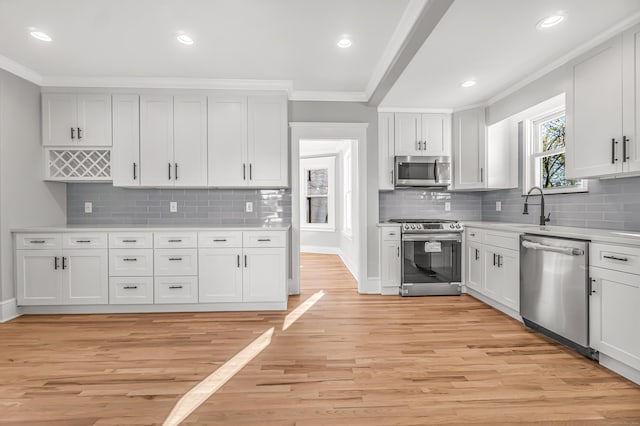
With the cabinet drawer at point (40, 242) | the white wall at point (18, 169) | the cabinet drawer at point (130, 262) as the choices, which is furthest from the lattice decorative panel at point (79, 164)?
the cabinet drawer at point (130, 262)

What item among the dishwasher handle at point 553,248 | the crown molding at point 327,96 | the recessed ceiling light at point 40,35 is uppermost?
the recessed ceiling light at point 40,35

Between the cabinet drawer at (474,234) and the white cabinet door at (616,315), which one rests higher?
the cabinet drawer at (474,234)

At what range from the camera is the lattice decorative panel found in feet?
12.3

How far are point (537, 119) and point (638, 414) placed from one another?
3.19 metres

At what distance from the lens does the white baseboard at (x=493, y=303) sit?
3285mm

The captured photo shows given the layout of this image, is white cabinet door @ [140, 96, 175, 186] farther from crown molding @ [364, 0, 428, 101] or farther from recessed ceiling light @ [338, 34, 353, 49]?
crown molding @ [364, 0, 428, 101]

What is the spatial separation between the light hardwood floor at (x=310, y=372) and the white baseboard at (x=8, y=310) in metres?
0.17

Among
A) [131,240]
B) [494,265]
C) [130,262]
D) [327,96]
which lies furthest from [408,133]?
[130,262]

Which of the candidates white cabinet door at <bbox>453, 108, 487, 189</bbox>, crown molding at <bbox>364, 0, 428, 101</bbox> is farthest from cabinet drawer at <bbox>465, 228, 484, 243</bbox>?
crown molding at <bbox>364, 0, 428, 101</bbox>

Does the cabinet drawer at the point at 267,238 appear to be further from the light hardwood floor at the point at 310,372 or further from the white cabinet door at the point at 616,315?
the white cabinet door at the point at 616,315

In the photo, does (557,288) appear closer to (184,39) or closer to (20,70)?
(184,39)

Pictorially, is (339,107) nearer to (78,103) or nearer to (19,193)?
(78,103)

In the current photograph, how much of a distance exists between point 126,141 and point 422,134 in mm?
3699

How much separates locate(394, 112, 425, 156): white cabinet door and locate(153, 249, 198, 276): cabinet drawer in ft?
9.57
